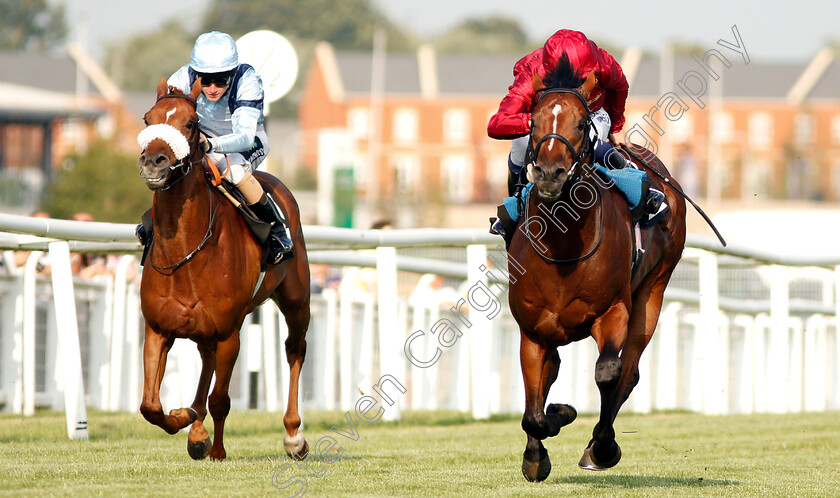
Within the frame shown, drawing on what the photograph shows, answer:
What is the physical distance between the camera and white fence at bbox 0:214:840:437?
8.70 meters

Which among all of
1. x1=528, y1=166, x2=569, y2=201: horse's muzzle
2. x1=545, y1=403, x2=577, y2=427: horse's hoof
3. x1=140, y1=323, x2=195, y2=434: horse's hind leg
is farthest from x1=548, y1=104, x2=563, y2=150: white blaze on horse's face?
x1=140, y1=323, x2=195, y2=434: horse's hind leg

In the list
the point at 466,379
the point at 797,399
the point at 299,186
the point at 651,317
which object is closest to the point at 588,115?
the point at 651,317

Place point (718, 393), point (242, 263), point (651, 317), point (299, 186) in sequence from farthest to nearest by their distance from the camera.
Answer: point (299, 186), point (718, 393), point (651, 317), point (242, 263)

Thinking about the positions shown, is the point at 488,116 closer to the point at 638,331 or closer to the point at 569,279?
the point at 638,331

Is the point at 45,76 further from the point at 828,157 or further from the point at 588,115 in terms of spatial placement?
the point at 588,115

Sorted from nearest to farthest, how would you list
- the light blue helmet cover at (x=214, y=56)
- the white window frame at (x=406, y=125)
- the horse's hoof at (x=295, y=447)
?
the light blue helmet cover at (x=214, y=56), the horse's hoof at (x=295, y=447), the white window frame at (x=406, y=125)

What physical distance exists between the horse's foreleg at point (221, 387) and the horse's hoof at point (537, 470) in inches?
65.5

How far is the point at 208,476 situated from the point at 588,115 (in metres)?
2.41

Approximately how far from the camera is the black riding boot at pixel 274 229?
7105mm

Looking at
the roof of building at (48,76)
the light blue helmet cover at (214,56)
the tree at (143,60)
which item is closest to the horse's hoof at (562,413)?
the light blue helmet cover at (214,56)

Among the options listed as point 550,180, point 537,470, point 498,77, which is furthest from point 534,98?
point 498,77

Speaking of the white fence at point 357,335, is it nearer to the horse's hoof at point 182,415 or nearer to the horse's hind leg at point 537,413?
the horse's hoof at point 182,415

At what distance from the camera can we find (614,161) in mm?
6855

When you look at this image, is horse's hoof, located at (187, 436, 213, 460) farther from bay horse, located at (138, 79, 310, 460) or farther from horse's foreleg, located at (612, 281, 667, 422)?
horse's foreleg, located at (612, 281, 667, 422)
